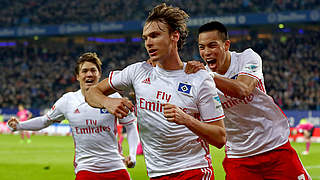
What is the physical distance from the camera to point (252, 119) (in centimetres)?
557

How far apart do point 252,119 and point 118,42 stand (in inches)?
1584

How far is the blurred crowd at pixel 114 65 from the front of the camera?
98.3 ft

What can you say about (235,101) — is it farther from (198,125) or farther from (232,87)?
(198,125)

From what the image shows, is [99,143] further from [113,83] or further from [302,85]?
[302,85]

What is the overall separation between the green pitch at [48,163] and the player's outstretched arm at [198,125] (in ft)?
27.4

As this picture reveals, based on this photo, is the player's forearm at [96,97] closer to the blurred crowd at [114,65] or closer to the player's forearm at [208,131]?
the player's forearm at [208,131]

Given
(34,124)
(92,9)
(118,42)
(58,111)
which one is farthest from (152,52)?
(118,42)

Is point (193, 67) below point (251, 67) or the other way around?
the other way around

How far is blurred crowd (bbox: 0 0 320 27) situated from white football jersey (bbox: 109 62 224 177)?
3305cm

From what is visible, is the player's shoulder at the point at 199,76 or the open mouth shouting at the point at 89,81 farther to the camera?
the open mouth shouting at the point at 89,81

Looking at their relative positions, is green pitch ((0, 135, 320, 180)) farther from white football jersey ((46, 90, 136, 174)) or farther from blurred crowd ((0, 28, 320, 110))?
blurred crowd ((0, 28, 320, 110))

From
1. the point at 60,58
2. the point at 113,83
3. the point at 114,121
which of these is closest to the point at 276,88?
the point at 60,58

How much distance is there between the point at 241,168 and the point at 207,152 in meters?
1.49

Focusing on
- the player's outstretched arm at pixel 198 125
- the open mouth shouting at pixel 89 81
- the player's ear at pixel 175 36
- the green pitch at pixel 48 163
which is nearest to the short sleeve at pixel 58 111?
the open mouth shouting at pixel 89 81
